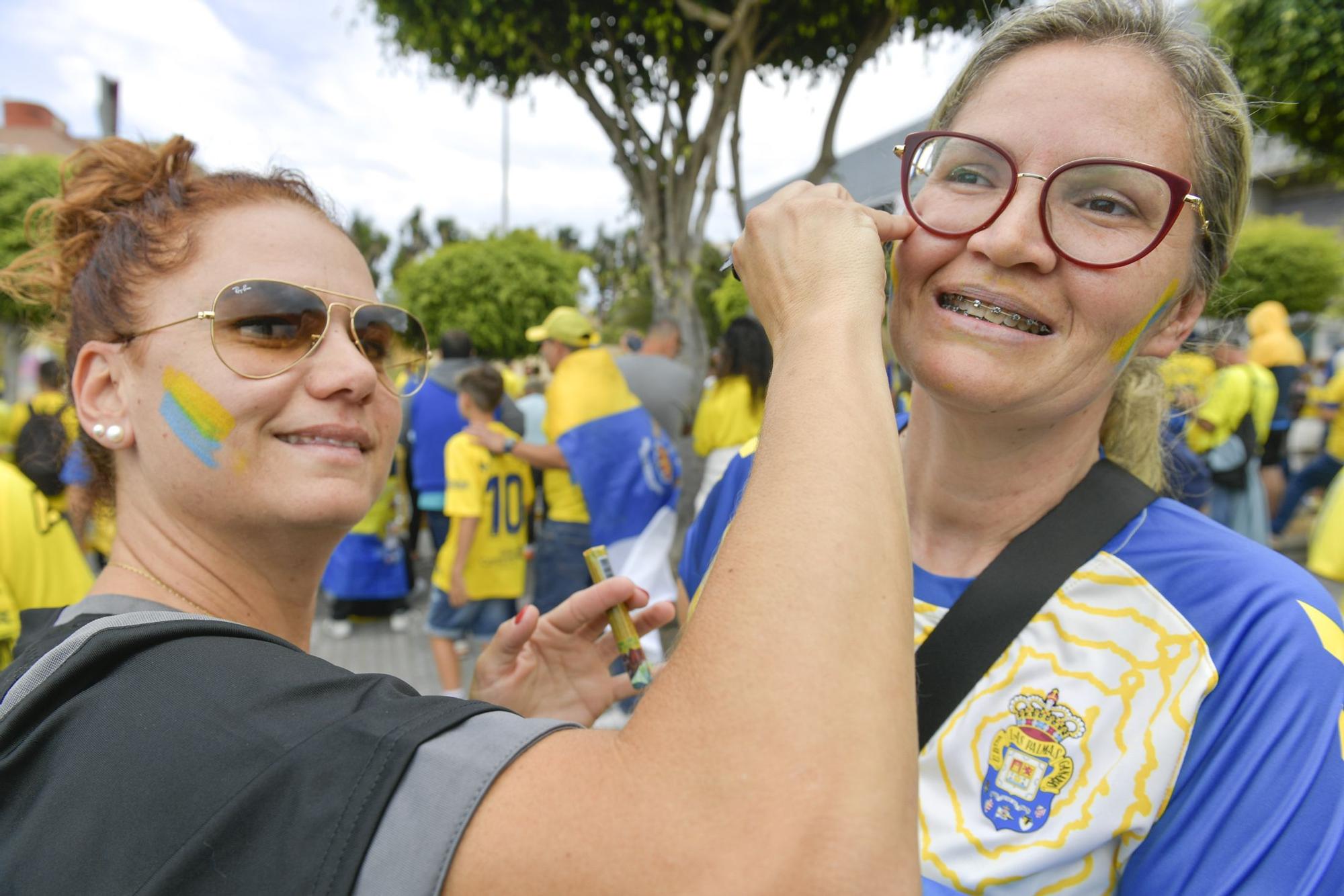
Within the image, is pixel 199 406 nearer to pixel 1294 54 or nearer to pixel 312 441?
pixel 312 441

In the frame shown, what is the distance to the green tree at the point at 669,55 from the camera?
6938 mm

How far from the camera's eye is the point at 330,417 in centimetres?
142

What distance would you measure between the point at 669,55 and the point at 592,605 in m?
6.95

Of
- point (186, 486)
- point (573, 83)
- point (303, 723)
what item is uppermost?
point (573, 83)

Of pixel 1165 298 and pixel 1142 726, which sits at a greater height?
pixel 1165 298

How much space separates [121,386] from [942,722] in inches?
60.5

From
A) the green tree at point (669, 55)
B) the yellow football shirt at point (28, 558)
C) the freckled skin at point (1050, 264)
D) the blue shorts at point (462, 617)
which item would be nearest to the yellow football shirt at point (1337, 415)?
the green tree at point (669, 55)

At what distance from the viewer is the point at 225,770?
0.81 m

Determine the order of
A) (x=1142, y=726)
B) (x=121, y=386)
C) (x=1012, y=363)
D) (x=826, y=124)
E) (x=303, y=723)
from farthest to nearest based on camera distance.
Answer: (x=826, y=124)
(x=121, y=386)
(x=1012, y=363)
(x=1142, y=726)
(x=303, y=723)

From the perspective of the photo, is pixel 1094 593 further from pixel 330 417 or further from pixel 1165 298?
pixel 330 417

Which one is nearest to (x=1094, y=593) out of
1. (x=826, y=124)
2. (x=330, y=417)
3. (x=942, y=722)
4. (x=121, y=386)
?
(x=942, y=722)

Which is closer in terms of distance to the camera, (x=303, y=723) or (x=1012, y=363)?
(x=303, y=723)

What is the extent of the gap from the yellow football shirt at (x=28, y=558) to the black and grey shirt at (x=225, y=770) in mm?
2133

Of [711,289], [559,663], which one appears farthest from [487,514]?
[711,289]
